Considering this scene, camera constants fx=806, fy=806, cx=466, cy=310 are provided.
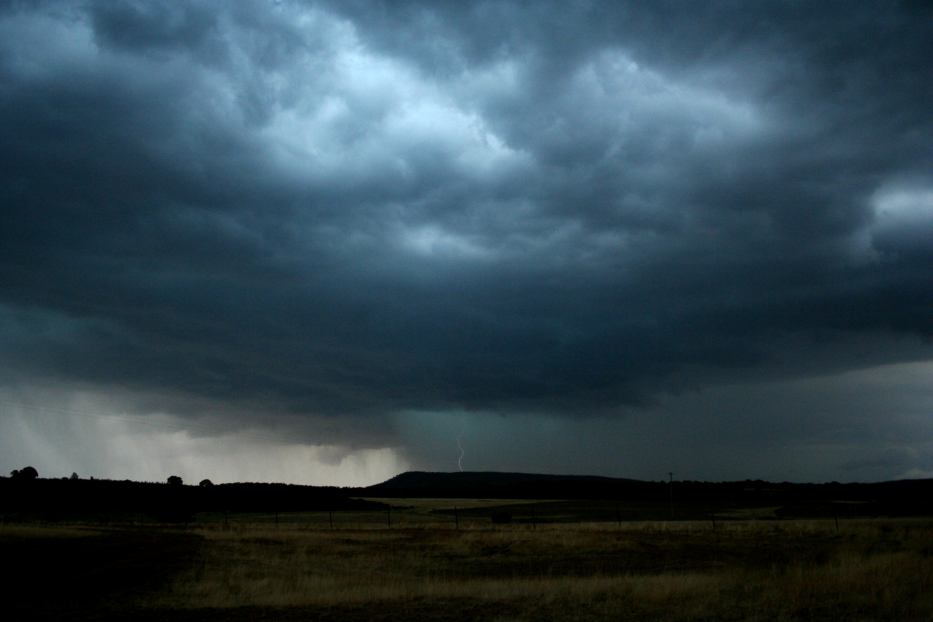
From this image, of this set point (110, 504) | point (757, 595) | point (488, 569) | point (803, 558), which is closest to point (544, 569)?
point (488, 569)

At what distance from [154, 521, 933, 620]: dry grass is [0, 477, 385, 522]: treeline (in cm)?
5243

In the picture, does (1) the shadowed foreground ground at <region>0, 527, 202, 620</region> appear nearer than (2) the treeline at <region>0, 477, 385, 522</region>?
Yes

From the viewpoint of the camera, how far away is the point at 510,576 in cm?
3269

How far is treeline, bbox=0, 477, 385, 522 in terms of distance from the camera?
95500 mm

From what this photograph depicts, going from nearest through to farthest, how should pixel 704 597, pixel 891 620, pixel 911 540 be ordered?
pixel 891 620, pixel 704 597, pixel 911 540

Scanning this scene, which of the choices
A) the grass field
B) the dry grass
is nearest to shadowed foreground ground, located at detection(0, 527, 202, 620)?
the grass field

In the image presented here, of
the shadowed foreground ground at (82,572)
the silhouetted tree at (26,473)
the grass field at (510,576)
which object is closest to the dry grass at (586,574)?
the grass field at (510,576)

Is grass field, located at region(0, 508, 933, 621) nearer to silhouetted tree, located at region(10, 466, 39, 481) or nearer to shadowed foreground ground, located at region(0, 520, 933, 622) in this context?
shadowed foreground ground, located at region(0, 520, 933, 622)

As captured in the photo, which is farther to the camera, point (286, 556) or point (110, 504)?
point (110, 504)

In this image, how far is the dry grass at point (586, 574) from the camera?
66.8 ft

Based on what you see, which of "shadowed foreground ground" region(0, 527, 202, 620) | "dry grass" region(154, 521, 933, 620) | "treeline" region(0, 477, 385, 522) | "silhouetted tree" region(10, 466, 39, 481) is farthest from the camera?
"silhouetted tree" region(10, 466, 39, 481)

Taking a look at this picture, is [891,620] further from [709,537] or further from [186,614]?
[709,537]

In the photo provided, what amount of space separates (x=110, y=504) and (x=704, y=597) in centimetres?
11164

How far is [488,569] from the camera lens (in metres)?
35.9
